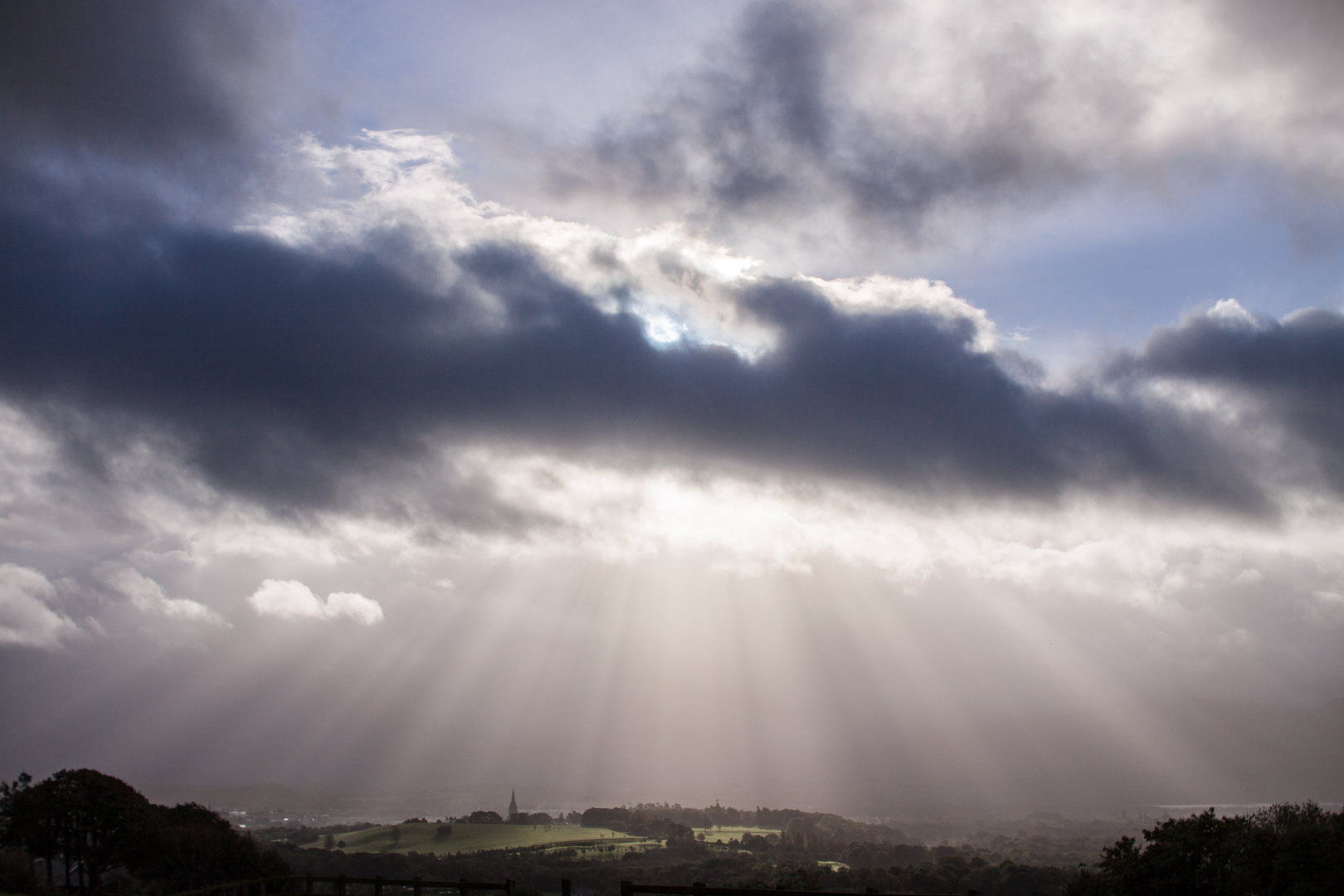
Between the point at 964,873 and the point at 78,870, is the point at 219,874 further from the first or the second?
the point at 964,873

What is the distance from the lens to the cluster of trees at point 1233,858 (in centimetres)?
2308

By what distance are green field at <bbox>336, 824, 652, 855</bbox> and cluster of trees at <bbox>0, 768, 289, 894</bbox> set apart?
274 ft

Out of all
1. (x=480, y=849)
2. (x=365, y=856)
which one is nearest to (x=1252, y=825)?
(x=365, y=856)

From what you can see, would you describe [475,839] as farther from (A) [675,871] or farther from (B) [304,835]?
(A) [675,871]

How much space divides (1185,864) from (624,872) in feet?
285

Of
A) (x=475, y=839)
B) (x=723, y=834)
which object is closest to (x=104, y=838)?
(x=475, y=839)

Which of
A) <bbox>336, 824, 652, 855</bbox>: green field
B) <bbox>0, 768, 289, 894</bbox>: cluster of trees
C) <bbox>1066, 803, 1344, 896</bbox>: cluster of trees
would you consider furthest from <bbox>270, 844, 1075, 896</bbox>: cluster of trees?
<bbox>1066, 803, 1344, 896</bbox>: cluster of trees

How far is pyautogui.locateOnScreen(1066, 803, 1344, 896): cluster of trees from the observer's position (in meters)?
23.1

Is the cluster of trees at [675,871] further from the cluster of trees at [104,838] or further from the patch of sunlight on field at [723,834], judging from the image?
the patch of sunlight on field at [723,834]

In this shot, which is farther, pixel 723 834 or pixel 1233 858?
pixel 723 834

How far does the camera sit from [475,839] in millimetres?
142500

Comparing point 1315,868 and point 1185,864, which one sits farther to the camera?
point 1185,864

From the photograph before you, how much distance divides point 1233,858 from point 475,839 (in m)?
142

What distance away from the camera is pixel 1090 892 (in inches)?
1117
